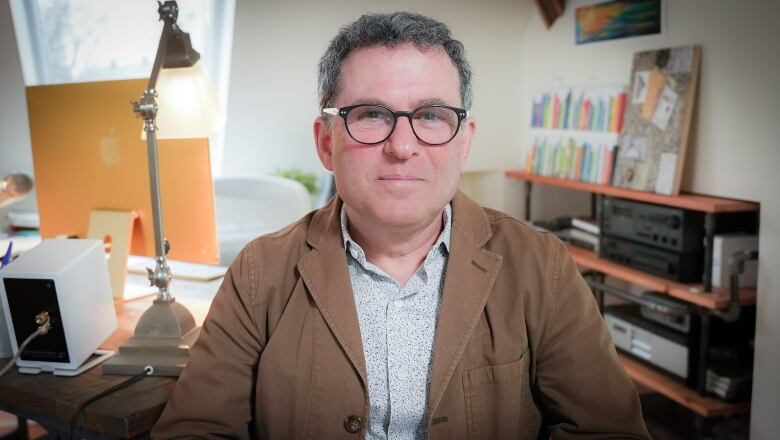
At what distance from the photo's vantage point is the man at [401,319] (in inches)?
47.0

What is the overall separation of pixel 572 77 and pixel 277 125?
194 cm

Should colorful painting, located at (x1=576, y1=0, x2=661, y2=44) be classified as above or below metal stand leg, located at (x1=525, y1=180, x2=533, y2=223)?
above

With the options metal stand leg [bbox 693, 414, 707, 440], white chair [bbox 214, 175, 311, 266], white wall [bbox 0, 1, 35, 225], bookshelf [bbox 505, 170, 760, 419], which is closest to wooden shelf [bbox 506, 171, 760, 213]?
bookshelf [bbox 505, 170, 760, 419]

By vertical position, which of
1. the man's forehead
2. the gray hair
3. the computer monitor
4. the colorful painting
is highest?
the colorful painting

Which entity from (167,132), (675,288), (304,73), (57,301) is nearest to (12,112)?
(304,73)

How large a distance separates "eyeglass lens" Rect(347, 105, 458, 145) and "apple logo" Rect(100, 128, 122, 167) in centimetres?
84

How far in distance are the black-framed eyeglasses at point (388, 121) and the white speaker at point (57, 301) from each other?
Answer: 2.08 feet

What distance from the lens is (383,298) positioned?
1.28 meters

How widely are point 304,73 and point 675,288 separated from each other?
2693 millimetres

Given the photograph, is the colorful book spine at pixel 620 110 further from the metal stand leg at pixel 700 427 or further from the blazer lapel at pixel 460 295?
the blazer lapel at pixel 460 295

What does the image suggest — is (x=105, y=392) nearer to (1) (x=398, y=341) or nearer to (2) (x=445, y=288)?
(1) (x=398, y=341)

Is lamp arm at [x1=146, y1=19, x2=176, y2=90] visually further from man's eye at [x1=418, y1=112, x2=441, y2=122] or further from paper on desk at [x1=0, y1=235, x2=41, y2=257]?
paper on desk at [x1=0, y1=235, x2=41, y2=257]

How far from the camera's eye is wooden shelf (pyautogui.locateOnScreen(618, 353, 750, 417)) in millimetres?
2600

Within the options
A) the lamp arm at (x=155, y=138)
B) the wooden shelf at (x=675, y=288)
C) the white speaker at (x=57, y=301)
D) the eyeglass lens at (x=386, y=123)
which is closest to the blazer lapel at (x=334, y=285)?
the eyeglass lens at (x=386, y=123)
